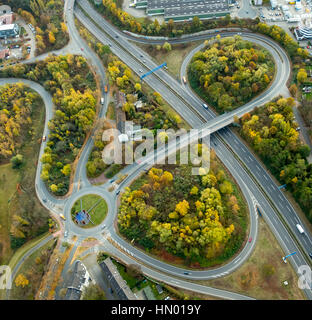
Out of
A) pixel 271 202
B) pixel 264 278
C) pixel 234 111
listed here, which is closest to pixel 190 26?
pixel 234 111

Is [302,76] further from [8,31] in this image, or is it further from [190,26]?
[8,31]

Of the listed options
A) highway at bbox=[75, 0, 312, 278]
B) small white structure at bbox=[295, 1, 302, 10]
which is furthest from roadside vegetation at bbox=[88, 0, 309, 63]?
small white structure at bbox=[295, 1, 302, 10]

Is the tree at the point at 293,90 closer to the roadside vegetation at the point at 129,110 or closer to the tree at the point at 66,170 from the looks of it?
the roadside vegetation at the point at 129,110

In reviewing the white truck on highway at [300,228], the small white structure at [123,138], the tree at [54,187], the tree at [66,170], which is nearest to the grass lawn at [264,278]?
the white truck on highway at [300,228]

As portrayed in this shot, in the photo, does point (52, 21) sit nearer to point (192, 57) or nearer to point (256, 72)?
point (192, 57)

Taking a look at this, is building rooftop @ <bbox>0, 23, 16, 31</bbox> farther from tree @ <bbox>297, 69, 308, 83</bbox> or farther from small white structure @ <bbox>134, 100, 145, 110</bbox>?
tree @ <bbox>297, 69, 308, 83</bbox>

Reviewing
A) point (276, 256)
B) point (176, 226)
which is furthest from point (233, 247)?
point (176, 226)
